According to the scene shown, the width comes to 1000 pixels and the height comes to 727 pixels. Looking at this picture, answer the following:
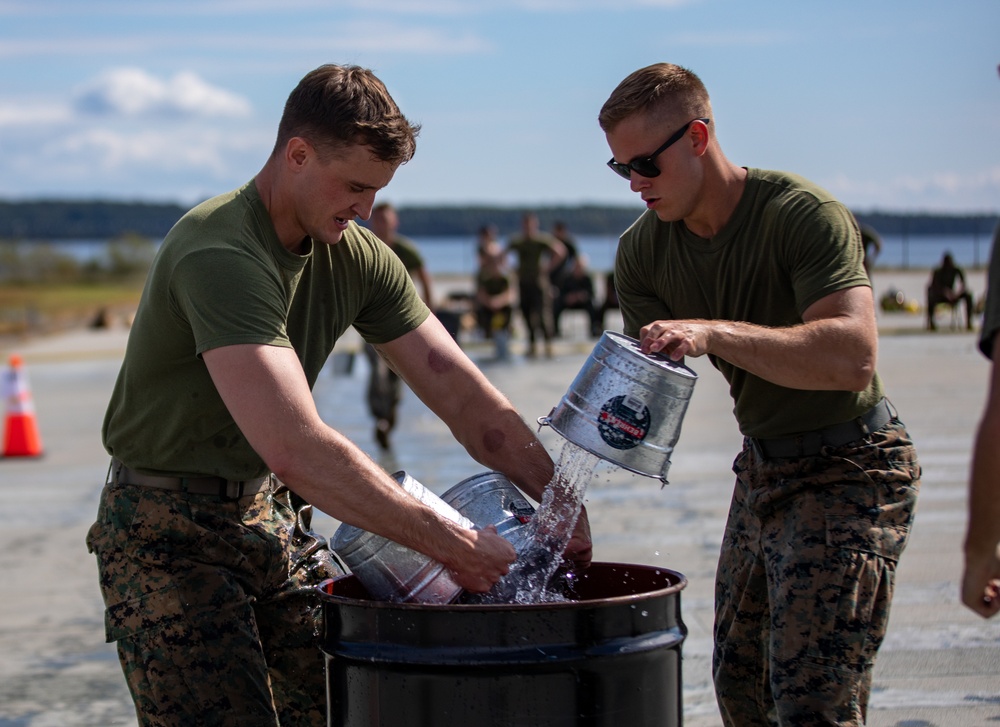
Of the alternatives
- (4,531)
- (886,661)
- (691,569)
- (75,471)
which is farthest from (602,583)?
(75,471)

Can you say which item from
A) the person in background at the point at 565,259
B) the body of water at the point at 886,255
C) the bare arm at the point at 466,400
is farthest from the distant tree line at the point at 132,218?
the bare arm at the point at 466,400

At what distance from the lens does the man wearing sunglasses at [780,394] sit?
11.4 feet

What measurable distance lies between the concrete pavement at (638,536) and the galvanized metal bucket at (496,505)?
1203mm

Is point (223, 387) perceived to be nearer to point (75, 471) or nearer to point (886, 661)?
point (886, 661)

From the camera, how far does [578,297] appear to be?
23422 millimetres

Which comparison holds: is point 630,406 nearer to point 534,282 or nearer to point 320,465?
point 320,465

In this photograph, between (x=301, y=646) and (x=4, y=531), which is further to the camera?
(x=4, y=531)

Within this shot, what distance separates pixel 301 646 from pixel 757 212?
173cm

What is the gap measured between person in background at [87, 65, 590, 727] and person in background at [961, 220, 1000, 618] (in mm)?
1074

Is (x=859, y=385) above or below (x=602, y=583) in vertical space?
above

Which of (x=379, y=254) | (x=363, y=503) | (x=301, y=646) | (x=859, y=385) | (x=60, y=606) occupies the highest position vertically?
(x=379, y=254)

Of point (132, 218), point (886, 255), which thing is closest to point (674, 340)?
point (886, 255)

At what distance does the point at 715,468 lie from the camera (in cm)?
1030

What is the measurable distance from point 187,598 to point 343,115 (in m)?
1.25
